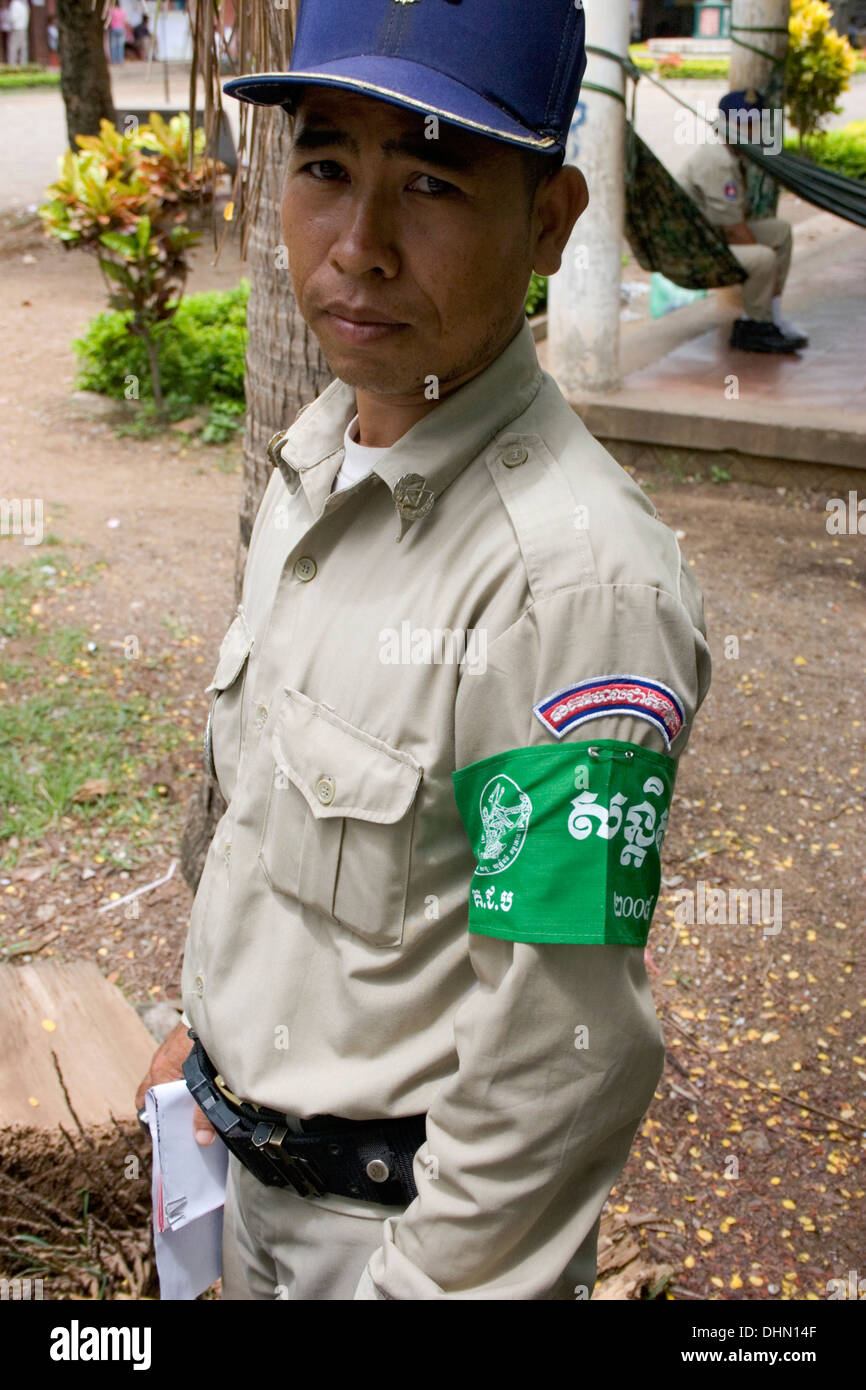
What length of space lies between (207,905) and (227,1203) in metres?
0.40

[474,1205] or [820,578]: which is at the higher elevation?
[474,1205]

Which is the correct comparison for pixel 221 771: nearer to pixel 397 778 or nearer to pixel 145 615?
pixel 397 778

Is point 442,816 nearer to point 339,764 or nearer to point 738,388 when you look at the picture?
point 339,764

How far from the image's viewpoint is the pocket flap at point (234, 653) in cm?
163

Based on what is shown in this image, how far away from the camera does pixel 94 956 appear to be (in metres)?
3.35

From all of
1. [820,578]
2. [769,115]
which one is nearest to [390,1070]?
[820,578]

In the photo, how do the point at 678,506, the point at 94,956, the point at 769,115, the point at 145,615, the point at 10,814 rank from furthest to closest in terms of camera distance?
1. the point at 769,115
2. the point at 678,506
3. the point at 145,615
4. the point at 10,814
5. the point at 94,956

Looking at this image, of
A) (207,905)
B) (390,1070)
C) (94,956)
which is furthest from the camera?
(94,956)

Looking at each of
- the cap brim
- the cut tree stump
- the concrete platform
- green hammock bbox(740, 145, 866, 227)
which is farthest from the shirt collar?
green hammock bbox(740, 145, 866, 227)

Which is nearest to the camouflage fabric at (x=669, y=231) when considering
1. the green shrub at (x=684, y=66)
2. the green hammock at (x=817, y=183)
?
the green hammock at (x=817, y=183)

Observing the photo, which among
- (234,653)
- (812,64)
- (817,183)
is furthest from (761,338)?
(234,653)

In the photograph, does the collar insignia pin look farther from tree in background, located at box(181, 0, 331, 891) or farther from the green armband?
tree in background, located at box(181, 0, 331, 891)

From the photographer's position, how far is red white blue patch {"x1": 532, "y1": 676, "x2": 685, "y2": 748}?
1.16 metres

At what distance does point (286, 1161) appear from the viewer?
4.79 feet
